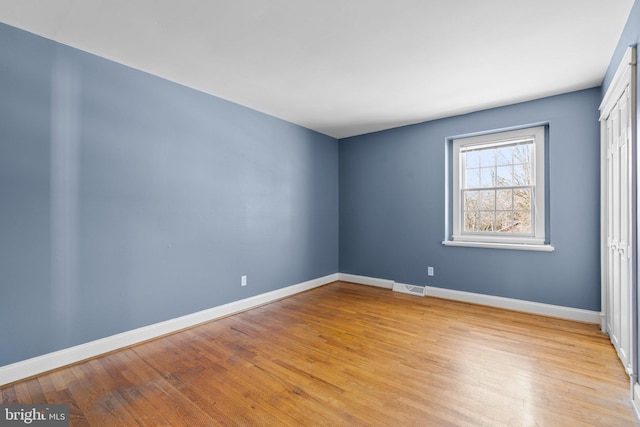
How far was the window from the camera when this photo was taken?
3646 mm

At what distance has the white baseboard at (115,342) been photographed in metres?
2.13

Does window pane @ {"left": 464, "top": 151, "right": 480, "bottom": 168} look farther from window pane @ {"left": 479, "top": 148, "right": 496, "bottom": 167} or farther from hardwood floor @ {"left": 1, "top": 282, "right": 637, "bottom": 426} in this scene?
hardwood floor @ {"left": 1, "top": 282, "right": 637, "bottom": 426}

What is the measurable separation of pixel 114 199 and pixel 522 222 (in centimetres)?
463

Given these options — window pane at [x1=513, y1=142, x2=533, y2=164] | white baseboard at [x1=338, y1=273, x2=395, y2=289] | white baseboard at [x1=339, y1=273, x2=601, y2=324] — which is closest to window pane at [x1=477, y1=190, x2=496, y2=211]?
window pane at [x1=513, y1=142, x2=533, y2=164]

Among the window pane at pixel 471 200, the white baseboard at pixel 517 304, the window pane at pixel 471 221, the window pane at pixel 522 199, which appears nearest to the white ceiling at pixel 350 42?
the window pane at pixel 522 199

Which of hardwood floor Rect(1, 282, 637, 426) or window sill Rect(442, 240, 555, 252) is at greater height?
window sill Rect(442, 240, 555, 252)

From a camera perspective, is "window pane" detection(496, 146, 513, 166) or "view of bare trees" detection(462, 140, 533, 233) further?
"window pane" detection(496, 146, 513, 166)

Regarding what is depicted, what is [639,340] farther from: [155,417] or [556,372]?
[155,417]

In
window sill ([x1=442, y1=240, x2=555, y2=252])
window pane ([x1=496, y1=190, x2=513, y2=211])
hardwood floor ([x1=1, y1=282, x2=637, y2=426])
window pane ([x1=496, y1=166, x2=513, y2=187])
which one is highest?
window pane ([x1=496, y1=166, x2=513, y2=187])

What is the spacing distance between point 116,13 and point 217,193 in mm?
1852

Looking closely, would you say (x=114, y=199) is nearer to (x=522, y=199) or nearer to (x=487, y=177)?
(x=487, y=177)

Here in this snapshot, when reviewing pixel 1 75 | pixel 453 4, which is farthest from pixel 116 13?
pixel 453 4

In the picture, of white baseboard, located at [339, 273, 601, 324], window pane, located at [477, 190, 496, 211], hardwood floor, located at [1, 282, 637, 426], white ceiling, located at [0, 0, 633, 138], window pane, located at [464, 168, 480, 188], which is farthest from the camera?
window pane, located at [464, 168, 480, 188]

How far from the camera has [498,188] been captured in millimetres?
3934
